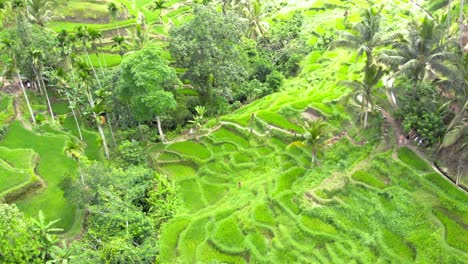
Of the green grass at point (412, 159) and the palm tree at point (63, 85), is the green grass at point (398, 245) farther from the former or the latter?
the palm tree at point (63, 85)

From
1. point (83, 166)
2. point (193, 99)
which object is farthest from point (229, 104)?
point (83, 166)

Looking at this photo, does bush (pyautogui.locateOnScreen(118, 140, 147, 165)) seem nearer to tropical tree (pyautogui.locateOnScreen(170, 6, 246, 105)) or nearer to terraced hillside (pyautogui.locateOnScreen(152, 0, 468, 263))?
terraced hillside (pyautogui.locateOnScreen(152, 0, 468, 263))

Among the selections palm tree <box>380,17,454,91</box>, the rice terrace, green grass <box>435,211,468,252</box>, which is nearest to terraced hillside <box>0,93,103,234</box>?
the rice terrace

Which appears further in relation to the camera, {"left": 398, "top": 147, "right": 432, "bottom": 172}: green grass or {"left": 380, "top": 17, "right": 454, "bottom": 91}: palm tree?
{"left": 398, "top": 147, "right": 432, "bottom": 172}: green grass

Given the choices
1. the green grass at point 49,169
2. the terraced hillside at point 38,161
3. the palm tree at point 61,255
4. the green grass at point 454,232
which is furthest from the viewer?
the terraced hillside at point 38,161

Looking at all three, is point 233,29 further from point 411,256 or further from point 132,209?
point 411,256

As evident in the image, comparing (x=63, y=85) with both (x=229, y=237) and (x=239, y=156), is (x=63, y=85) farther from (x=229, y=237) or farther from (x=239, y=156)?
(x=229, y=237)

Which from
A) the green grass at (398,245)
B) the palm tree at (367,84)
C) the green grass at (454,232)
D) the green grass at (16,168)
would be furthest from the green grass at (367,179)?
the green grass at (16,168)
